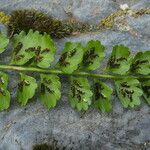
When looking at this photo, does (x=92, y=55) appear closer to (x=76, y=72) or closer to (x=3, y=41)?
(x=76, y=72)

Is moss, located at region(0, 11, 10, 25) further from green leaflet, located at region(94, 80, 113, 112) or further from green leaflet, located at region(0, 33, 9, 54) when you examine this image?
green leaflet, located at region(94, 80, 113, 112)

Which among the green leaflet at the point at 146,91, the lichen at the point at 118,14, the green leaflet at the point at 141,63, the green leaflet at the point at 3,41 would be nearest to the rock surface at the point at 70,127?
the green leaflet at the point at 146,91

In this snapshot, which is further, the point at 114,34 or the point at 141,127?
the point at 114,34

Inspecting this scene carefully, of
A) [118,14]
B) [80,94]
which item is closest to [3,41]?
[80,94]

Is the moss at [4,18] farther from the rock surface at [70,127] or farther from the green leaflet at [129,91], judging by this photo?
the green leaflet at [129,91]

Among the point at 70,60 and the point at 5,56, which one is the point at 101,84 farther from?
the point at 5,56

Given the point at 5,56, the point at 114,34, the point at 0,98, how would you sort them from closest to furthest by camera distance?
the point at 0,98 < the point at 5,56 < the point at 114,34

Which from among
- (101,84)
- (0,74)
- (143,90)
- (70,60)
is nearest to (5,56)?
(0,74)

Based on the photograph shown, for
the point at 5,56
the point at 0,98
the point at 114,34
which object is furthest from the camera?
the point at 114,34
